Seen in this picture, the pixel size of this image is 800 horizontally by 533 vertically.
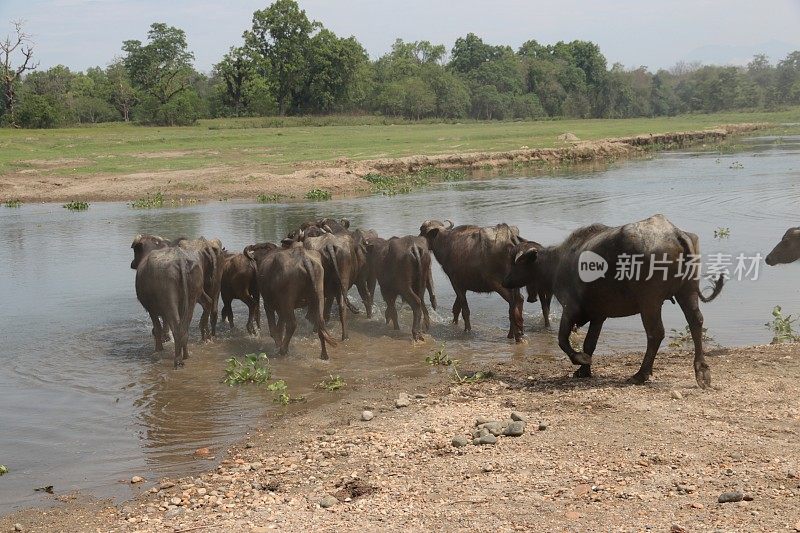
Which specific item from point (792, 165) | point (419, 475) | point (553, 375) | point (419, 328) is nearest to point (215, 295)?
point (419, 328)

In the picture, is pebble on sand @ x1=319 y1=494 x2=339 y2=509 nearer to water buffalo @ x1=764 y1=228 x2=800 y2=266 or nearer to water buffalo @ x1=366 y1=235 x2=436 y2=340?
water buffalo @ x1=366 y1=235 x2=436 y2=340

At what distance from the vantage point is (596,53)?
124 metres

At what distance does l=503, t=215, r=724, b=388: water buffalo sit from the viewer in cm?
827

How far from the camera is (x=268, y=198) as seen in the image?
96.5ft

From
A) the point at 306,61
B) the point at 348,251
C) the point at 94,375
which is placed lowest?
the point at 94,375

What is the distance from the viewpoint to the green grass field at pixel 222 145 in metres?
37.2

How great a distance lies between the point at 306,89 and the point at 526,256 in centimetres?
7320

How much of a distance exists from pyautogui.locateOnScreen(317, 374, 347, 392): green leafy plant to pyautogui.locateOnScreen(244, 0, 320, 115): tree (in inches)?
2843

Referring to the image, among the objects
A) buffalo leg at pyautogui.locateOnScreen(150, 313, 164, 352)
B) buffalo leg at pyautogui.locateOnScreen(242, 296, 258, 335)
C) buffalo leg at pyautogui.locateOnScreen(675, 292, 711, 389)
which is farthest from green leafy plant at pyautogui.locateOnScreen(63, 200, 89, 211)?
buffalo leg at pyautogui.locateOnScreen(675, 292, 711, 389)

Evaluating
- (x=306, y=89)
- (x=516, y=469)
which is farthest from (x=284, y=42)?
(x=516, y=469)

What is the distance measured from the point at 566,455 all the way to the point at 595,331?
318 cm

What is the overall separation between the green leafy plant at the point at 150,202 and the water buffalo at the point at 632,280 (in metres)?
21.3

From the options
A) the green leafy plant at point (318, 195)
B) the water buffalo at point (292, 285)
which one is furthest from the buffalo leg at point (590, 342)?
the green leafy plant at point (318, 195)

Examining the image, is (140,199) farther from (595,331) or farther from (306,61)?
(306,61)
